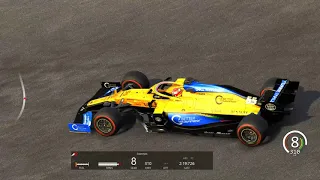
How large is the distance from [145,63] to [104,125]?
544cm

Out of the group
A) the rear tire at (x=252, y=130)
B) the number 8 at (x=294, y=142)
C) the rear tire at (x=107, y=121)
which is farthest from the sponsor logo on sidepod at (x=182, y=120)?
the number 8 at (x=294, y=142)

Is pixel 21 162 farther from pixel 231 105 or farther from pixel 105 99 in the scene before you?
pixel 231 105

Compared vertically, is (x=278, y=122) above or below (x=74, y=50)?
below

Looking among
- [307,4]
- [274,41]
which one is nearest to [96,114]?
[274,41]

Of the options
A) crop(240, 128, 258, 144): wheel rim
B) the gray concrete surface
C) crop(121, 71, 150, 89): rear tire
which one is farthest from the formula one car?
crop(121, 71, 150, 89): rear tire

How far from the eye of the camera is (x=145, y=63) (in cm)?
1928

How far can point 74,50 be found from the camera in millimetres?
21078

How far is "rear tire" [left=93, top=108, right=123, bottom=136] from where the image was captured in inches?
555

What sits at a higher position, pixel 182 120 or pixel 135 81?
pixel 135 81

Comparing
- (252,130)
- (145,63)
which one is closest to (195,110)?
(252,130)

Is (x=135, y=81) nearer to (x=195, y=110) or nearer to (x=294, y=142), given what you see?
(x=195, y=110)

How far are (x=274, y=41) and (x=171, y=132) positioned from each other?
7490 millimetres

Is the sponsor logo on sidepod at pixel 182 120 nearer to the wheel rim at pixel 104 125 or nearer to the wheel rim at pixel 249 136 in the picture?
the wheel rim at pixel 249 136

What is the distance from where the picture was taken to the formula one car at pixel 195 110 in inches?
521
